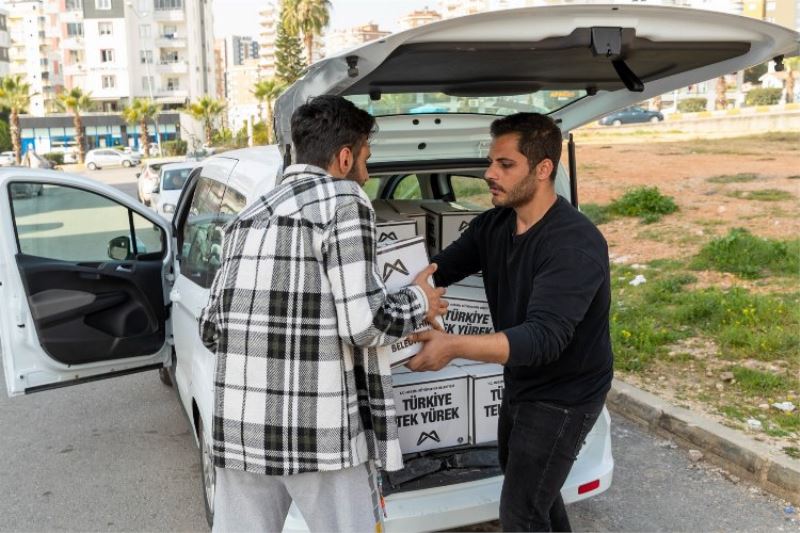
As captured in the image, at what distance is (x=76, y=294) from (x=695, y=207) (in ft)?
32.0

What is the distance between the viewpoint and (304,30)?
56094mm

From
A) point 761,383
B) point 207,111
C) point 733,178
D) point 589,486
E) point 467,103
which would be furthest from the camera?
point 207,111

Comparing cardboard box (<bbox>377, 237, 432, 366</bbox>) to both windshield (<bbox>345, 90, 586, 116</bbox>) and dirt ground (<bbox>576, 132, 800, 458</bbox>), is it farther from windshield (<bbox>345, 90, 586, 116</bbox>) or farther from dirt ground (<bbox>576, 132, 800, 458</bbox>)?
dirt ground (<bbox>576, 132, 800, 458</bbox>)

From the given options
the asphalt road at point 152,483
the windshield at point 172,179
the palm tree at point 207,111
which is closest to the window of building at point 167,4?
the palm tree at point 207,111

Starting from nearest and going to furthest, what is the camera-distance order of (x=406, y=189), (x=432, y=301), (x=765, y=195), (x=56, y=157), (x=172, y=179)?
(x=432, y=301) → (x=406, y=189) → (x=765, y=195) → (x=172, y=179) → (x=56, y=157)

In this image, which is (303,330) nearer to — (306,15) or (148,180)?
(148,180)

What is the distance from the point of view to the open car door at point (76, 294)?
13.4 feet

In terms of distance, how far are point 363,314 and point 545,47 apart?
3.95 ft

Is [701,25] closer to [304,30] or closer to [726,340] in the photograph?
[726,340]

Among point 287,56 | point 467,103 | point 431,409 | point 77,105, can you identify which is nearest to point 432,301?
point 431,409

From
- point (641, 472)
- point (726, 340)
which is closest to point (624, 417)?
point (641, 472)

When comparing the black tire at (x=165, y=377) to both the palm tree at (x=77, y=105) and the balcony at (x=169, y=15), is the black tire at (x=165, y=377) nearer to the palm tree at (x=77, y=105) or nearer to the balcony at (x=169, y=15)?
the palm tree at (x=77, y=105)

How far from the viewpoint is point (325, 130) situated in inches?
84.6

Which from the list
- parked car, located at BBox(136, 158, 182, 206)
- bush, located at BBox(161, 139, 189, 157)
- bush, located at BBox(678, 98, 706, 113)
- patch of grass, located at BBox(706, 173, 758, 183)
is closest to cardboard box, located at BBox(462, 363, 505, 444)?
patch of grass, located at BBox(706, 173, 758, 183)
